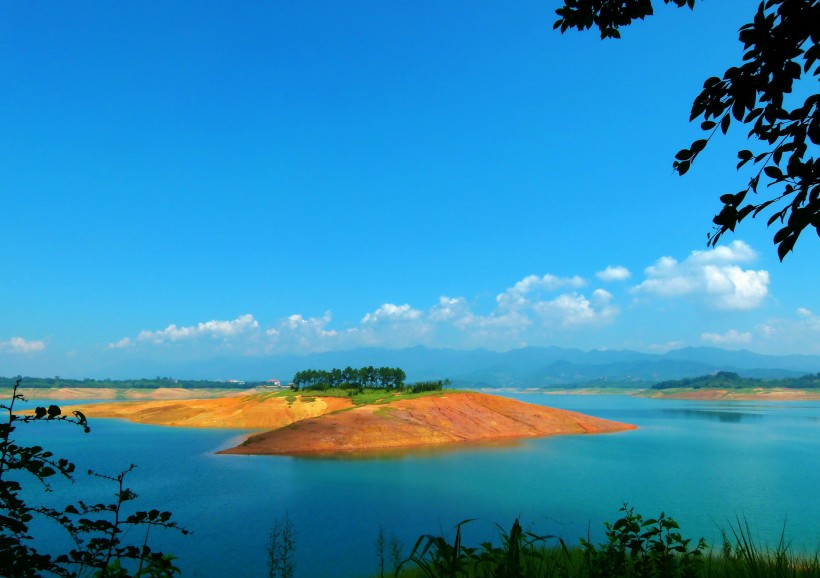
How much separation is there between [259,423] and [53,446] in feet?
60.5

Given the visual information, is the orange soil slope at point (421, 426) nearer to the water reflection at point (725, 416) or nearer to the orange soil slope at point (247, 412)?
the orange soil slope at point (247, 412)

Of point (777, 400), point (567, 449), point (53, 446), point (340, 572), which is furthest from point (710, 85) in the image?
point (777, 400)

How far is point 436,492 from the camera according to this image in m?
22.7

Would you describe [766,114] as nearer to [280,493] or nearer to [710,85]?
[710,85]

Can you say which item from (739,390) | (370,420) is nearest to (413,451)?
(370,420)

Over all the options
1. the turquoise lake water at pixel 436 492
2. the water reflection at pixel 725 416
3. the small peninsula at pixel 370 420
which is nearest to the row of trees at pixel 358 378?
the small peninsula at pixel 370 420

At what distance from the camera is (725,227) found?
3055 mm

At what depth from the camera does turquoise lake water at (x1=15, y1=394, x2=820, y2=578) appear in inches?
614

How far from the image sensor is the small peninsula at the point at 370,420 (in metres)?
37.8

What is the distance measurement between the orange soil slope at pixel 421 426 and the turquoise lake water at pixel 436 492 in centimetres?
410

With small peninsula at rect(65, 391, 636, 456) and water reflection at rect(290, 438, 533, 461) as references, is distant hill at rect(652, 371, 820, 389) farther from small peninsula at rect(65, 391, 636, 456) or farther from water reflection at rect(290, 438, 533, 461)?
water reflection at rect(290, 438, 533, 461)

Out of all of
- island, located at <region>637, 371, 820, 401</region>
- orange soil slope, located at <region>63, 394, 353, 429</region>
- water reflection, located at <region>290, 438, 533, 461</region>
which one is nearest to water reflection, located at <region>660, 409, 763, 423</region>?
water reflection, located at <region>290, 438, 533, 461</region>

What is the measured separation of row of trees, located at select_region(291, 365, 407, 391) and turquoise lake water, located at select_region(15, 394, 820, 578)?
25.5 meters

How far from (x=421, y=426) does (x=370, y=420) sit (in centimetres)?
456
